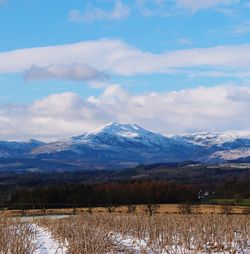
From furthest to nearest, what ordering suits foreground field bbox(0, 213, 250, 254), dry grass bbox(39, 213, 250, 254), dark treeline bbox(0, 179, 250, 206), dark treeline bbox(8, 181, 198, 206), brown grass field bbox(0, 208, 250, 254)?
dark treeline bbox(8, 181, 198, 206) → dark treeline bbox(0, 179, 250, 206) → dry grass bbox(39, 213, 250, 254) → foreground field bbox(0, 213, 250, 254) → brown grass field bbox(0, 208, 250, 254)

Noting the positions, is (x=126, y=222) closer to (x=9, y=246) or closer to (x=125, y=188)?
(x=9, y=246)

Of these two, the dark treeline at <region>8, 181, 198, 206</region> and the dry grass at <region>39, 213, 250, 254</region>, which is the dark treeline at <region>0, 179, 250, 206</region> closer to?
the dark treeline at <region>8, 181, 198, 206</region>

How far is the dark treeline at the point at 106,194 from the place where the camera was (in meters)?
128

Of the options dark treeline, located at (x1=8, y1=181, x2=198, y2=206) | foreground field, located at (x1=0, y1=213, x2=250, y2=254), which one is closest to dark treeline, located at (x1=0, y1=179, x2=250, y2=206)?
dark treeline, located at (x1=8, y1=181, x2=198, y2=206)

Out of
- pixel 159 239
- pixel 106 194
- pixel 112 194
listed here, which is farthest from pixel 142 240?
pixel 112 194

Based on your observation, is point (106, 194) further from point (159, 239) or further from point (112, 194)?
point (159, 239)

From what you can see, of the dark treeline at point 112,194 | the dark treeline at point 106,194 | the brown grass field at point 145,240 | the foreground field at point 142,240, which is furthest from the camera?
the dark treeline at point 106,194

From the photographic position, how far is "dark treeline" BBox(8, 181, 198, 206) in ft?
420

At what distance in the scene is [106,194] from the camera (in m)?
133

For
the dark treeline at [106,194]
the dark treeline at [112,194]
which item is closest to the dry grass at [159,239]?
the dark treeline at [112,194]

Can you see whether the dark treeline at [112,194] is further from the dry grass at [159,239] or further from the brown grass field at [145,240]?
the dry grass at [159,239]

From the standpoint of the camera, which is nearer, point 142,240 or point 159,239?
point 159,239

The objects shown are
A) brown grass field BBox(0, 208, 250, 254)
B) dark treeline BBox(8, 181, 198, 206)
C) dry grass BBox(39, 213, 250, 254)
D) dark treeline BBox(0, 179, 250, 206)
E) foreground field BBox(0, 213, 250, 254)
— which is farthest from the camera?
dark treeline BBox(8, 181, 198, 206)

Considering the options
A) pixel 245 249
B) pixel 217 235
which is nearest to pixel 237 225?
pixel 217 235
